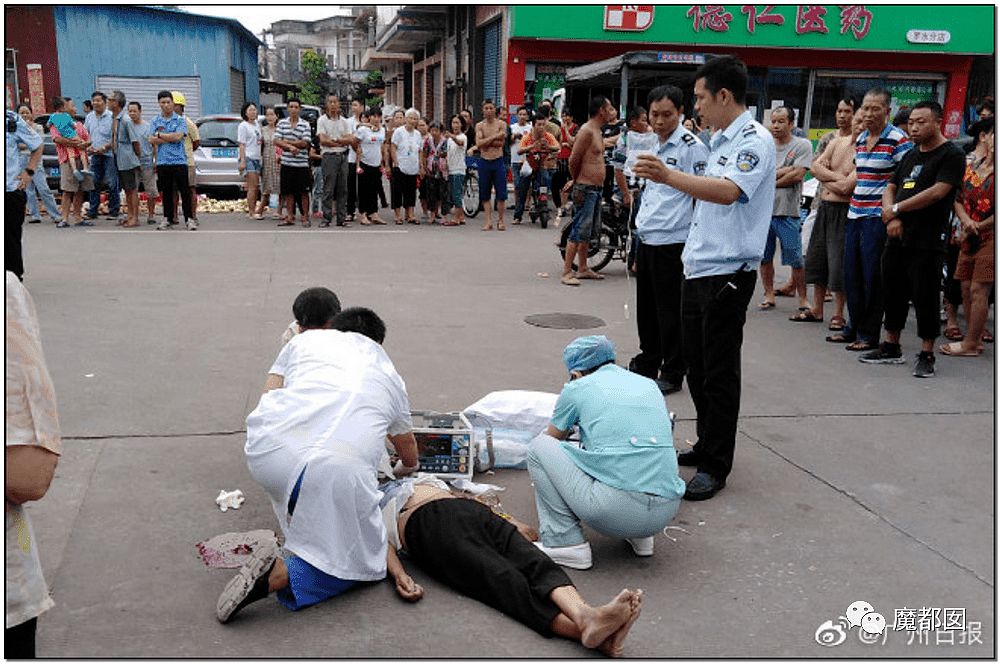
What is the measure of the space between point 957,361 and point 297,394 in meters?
5.57

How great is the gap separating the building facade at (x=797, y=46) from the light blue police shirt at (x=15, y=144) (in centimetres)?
1298

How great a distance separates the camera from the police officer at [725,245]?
407cm

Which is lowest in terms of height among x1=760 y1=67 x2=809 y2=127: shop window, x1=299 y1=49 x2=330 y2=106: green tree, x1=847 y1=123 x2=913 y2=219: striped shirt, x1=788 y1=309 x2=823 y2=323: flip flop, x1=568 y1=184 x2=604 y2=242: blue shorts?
x1=788 y1=309 x2=823 y2=323: flip flop

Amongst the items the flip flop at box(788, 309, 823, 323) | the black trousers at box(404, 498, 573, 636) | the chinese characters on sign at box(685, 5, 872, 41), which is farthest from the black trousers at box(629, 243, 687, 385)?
the chinese characters on sign at box(685, 5, 872, 41)

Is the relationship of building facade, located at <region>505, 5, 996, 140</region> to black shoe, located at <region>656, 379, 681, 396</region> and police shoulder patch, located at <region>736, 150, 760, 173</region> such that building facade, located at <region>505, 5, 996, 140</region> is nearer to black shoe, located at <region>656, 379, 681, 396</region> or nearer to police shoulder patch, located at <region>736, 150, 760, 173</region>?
black shoe, located at <region>656, 379, 681, 396</region>

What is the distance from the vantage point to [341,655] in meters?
2.90

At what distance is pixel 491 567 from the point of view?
3102mm

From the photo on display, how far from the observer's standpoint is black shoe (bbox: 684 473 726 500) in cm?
418

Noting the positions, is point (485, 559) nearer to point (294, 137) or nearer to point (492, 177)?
point (294, 137)

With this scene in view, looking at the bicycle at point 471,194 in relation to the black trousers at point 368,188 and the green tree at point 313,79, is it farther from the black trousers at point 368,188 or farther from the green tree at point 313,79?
the green tree at point 313,79

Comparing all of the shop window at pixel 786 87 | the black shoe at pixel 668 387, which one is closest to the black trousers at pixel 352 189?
the black shoe at pixel 668 387

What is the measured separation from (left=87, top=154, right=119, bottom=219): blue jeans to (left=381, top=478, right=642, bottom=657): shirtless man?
37.8ft

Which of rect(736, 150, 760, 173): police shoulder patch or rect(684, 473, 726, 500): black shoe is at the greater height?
rect(736, 150, 760, 173): police shoulder patch

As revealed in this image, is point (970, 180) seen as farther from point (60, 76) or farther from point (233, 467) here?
point (60, 76)
